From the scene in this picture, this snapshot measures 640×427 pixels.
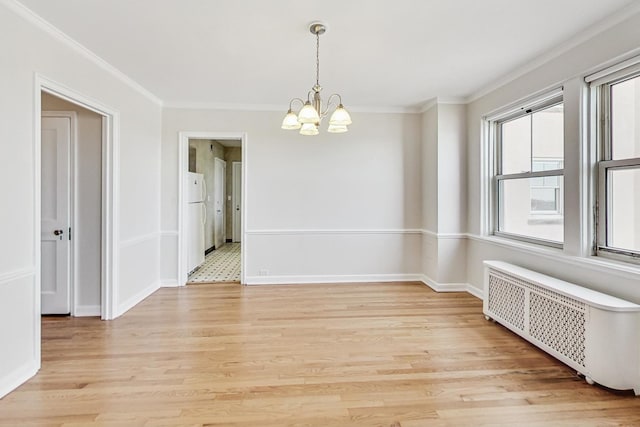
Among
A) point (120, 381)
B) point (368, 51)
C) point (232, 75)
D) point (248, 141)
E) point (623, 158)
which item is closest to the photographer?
point (120, 381)

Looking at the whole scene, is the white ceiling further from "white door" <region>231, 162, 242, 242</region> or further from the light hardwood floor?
"white door" <region>231, 162, 242, 242</region>

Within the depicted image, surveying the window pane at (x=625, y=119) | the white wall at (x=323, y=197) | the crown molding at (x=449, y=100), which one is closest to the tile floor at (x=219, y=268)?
the white wall at (x=323, y=197)

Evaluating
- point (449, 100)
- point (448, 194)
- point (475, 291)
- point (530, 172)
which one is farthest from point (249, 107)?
point (475, 291)

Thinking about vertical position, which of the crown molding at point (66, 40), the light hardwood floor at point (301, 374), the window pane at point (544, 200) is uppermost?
the crown molding at point (66, 40)

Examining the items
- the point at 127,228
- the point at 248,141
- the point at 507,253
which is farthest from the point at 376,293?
the point at 127,228

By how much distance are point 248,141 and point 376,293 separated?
8.95 ft

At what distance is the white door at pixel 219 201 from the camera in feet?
25.4

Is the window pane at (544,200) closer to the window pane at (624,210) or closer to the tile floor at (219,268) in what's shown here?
the window pane at (624,210)

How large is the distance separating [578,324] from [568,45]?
88.0 inches

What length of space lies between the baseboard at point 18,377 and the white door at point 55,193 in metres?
1.35

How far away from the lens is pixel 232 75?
140 inches

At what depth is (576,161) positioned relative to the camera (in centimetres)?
274

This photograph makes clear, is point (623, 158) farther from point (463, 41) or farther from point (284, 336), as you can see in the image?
point (284, 336)

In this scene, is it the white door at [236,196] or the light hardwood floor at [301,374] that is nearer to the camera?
the light hardwood floor at [301,374]
